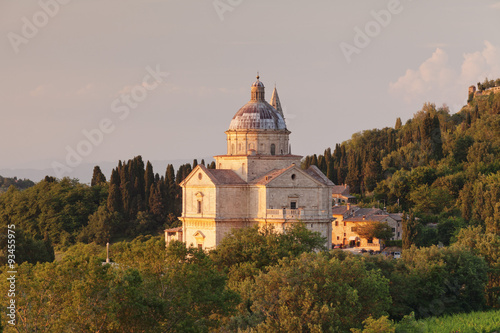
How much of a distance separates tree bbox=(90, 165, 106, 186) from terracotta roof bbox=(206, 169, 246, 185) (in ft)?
110

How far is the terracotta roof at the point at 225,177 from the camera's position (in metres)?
48.0

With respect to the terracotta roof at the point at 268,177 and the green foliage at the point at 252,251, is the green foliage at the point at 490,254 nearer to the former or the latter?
the terracotta roof at the point at 268,177

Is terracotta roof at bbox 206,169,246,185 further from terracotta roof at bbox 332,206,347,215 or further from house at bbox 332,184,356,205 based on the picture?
house at bbox 332,184,356,205

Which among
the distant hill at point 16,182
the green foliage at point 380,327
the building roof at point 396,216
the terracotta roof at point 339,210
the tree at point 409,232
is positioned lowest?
the green foliage at point 380,327

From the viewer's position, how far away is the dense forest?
26203 mm

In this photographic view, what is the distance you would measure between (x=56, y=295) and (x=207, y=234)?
22774 mm

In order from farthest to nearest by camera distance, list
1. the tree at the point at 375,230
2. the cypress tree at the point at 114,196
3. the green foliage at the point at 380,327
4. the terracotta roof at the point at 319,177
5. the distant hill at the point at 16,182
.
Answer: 1. the distant hill at the point at 16,182
2. the cypress tree at the point at 114,196
3. the tree at the point at 375,230
4. the terracotta roof at the point at 319,177
5. the green foliage at the point at 380,327

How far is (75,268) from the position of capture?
86.4 ft

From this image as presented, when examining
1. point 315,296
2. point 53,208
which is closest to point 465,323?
point 315,296

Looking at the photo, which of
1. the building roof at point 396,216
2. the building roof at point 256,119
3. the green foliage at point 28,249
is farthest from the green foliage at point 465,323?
the building roof at point 396,216

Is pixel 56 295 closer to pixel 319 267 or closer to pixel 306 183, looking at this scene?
pixel 319 267

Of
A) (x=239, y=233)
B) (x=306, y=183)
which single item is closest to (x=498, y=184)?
(x=306, y=183)

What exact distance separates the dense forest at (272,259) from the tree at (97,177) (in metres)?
0.13

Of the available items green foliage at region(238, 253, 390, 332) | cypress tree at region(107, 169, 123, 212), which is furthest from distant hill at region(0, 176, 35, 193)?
green foliage at region(238, 253, 390, 332)
